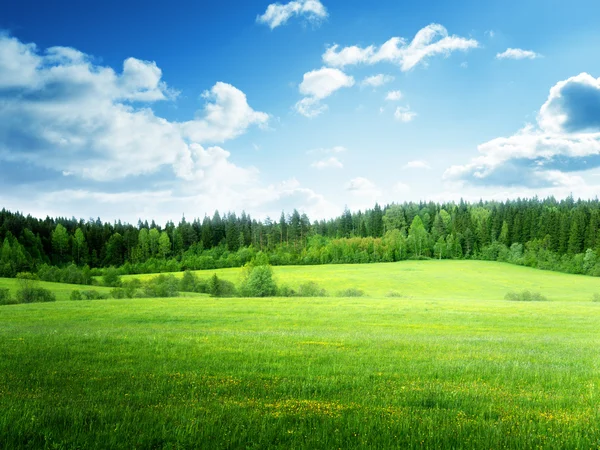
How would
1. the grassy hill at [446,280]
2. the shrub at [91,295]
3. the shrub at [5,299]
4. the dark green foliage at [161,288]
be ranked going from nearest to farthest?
the shrub at [5,299] < the shrub at [91,295] < the dark green foliage at [161,288] < the grassy hill at [446,280]

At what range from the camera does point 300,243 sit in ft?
603

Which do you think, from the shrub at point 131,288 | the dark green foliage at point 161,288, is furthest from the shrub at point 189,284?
the shrub at point 131,288

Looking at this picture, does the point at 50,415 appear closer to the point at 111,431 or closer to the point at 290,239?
the point at 111,431

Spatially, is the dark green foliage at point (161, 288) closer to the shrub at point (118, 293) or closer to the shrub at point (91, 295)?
the shrub at point (118, 293)

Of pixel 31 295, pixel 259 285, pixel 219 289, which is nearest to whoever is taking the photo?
pixel 31 295

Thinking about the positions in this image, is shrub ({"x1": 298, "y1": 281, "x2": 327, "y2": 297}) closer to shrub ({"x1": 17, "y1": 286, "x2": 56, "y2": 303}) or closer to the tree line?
shrub ({"x1": 17, "y1": 286, "x2": 56, "y2": 303})

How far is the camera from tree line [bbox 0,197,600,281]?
138375 mm

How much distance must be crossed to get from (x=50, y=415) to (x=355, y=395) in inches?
262

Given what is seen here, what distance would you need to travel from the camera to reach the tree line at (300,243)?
454 feet

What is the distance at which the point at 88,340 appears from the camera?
1978 cm

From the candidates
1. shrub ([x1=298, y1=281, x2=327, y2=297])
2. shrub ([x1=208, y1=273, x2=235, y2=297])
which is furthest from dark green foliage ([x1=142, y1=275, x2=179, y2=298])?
shrub ([x1=298, y1=281, x2=327, y2=297])

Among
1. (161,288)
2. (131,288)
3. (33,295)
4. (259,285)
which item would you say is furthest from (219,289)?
(33,295)

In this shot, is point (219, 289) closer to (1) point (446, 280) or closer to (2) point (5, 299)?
(2) point (5, 299)

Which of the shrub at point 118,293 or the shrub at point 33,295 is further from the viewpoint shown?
the shrub at point 118,293
